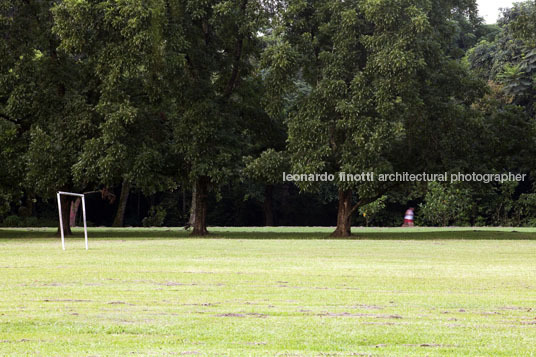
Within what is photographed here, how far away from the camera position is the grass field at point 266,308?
8077 millimetres

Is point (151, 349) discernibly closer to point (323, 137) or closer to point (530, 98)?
point (323, 137)

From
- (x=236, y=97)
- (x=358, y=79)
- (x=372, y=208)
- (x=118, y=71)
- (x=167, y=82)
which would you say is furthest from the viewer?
(x=372, y=208)

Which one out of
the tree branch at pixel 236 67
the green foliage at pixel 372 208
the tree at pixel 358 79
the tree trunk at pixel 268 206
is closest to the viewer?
the tree at pixel 358 79

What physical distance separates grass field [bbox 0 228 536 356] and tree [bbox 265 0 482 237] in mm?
14869

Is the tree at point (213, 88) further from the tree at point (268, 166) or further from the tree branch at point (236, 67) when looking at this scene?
the tree at point (268, 166)

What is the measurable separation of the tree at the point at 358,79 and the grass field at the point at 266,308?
14.9 meters

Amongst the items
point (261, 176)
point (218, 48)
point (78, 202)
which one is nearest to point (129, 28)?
point (218, 48)

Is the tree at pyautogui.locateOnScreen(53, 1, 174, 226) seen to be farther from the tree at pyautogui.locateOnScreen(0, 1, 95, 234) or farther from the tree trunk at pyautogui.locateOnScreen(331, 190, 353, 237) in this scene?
the tree trunk at pyautogui.locateOnScreen(331, 190, 353, 237)

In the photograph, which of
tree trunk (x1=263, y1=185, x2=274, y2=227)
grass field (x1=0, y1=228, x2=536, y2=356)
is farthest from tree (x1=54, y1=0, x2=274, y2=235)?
tree trunk (x1=263, y1=185, x2=274, y2=227)

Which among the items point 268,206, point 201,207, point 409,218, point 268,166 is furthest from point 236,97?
point 409,218

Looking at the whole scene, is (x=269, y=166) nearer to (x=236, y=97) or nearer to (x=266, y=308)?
(x=236, y=97)

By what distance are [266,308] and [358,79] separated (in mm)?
25412

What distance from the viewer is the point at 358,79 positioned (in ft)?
116

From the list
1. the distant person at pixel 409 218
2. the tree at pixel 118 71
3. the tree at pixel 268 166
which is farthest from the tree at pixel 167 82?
the distant person at pixel 409 218
